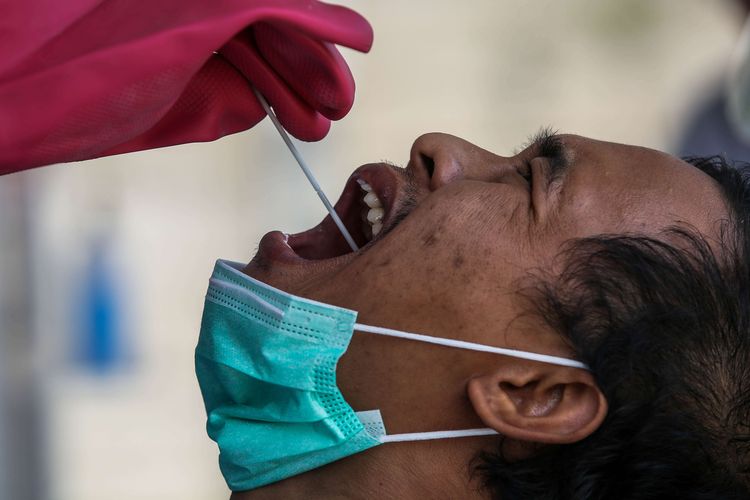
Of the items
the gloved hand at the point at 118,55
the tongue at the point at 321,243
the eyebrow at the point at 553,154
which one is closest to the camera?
the gloved hand at the point at 118,55

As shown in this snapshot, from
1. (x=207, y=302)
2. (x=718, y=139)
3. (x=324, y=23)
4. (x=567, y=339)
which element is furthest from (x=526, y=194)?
(x=718, y=139)

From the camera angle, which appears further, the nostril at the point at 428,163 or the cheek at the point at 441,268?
the nostril at the point at 428,163

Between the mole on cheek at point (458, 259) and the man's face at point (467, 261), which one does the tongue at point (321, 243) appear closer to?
the man's face at point (467, 261)

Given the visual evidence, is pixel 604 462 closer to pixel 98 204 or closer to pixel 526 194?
pixel 526 194

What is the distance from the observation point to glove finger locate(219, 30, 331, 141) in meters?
1.90

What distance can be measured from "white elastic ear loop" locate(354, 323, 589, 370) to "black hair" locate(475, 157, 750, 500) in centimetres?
4

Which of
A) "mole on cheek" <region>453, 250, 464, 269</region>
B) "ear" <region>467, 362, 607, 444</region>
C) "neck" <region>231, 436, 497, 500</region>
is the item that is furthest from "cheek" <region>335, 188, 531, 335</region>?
"neck" <region>231, 436, 497, 500</region>

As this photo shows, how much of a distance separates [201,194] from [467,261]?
2883 millimetres

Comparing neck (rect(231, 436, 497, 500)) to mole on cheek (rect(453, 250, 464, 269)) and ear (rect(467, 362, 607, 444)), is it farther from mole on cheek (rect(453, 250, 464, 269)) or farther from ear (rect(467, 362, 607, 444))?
mole on cheek (rect(453, 250, 464, 269))

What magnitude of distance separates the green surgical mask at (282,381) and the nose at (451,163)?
0.41 meters

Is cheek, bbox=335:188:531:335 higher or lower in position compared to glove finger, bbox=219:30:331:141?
lower

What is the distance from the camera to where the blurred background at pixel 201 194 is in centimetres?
422

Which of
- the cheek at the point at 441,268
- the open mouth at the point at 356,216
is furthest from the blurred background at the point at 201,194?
the cheek at the point at 441,268

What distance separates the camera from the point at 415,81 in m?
4.88
